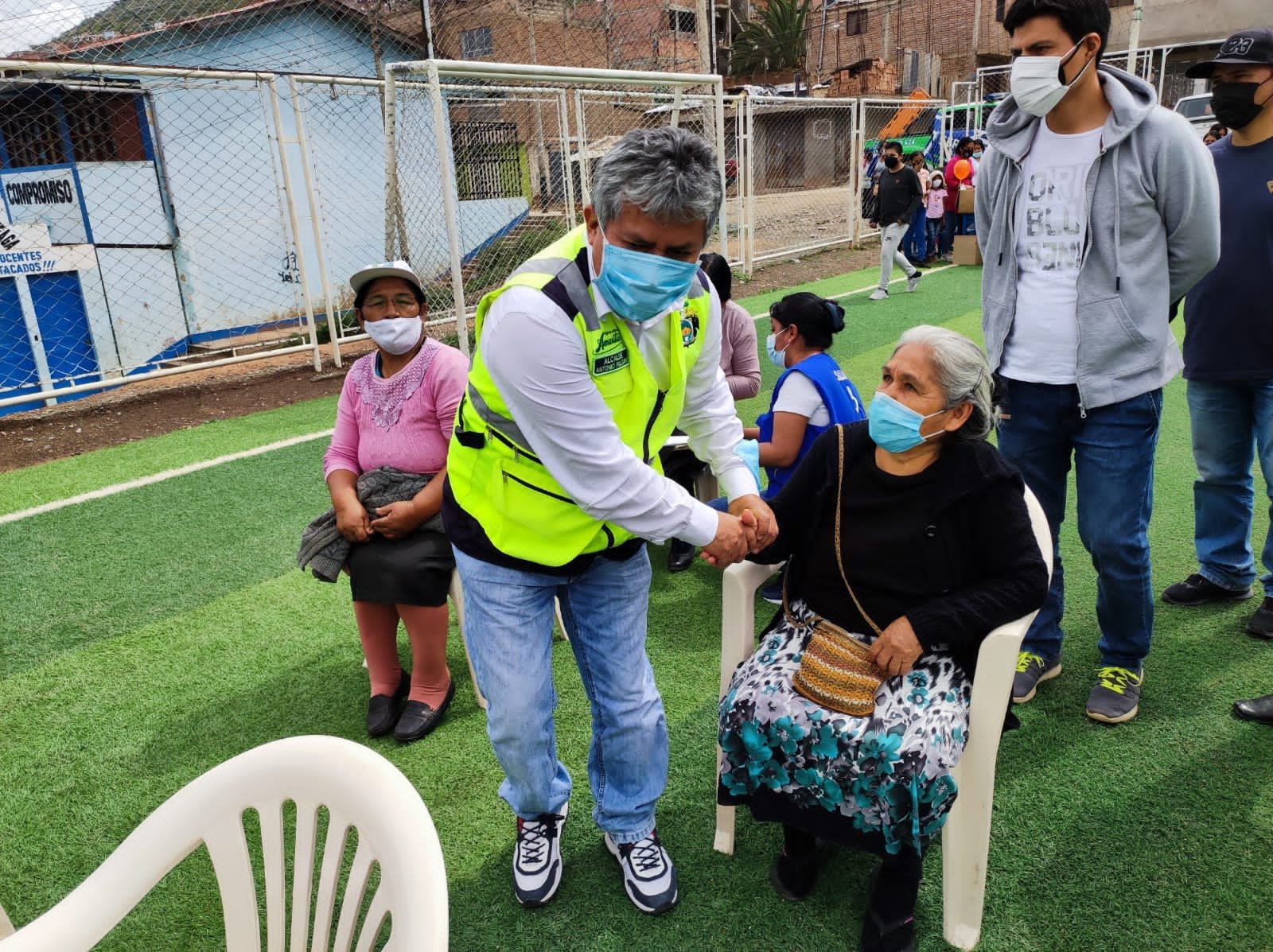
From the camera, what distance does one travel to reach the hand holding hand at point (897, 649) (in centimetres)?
203

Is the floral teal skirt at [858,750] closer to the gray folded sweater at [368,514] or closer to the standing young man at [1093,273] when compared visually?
the standing young man at [1093,273]

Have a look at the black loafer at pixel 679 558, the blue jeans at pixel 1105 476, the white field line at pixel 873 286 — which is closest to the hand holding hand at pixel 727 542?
the blue jeans at pixel 1105 476

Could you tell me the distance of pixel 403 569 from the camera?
9.57 feet

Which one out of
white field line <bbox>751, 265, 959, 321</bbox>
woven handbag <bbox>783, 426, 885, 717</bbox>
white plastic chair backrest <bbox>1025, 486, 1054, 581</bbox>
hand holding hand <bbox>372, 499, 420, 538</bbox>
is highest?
white plastic chair backrest <bbox>1025, 486, 1054, 581</bbox>

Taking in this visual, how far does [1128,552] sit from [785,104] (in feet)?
43.1

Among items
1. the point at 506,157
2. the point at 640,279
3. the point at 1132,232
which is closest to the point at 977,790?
the point at 640,279

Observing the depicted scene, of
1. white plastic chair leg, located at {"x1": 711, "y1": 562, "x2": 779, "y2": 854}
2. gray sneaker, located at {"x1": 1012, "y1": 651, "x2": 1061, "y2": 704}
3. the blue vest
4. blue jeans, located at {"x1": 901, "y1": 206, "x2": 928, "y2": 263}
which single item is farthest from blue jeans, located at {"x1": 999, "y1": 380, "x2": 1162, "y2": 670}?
blue jeans, located at {"x1": 901, "y1": 206, "x2": 928, "y2": 263}

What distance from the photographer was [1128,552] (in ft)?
9.00

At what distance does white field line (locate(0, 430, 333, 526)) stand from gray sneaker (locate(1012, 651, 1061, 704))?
485 cm

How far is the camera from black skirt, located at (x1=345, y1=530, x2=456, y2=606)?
293cm

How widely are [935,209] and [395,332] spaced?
1352 centimetres

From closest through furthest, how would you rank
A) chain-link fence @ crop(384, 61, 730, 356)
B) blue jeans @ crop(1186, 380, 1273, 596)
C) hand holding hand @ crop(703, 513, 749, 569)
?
1. hand holding hand @ crop(703, 513, 749, 569)
2. blue jeans @ crop(1186, 380, 1273, 596)
3. chain-link fence @ crop(384, 61, 730, 356)

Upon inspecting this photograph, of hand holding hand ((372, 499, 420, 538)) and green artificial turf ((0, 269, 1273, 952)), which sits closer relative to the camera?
green artificial turf ((0, 269, 1273, 952))

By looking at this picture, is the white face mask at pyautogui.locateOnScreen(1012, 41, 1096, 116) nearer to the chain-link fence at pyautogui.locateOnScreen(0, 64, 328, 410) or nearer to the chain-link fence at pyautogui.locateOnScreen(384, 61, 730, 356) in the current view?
the chain-link fence at pyautogui.locateOnScreen(384, 61, 730, 356)
